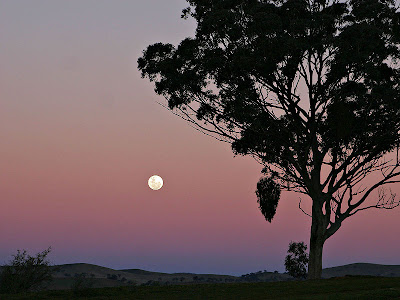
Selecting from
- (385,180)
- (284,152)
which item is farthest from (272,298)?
(385,180)

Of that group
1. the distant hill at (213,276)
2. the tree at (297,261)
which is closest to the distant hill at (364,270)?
the distant hill at (213,276)

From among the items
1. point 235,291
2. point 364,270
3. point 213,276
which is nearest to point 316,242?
point 235,291

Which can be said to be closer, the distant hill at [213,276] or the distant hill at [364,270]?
the distant hill at [213,276]

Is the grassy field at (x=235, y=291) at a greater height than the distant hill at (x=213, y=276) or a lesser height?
lesser

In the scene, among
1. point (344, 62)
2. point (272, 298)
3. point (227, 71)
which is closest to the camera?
point (272, 298)

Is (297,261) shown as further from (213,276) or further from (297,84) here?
(213,276)

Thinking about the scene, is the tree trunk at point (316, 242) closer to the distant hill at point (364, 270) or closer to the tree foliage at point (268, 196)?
the tree foliage at point (268, 196)

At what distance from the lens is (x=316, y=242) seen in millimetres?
35938

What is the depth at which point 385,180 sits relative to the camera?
37.7 meters

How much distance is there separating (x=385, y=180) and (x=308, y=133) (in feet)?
19.3

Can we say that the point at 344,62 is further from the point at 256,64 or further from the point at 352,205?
the point at 352,205

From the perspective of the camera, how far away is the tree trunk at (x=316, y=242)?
1398 inches

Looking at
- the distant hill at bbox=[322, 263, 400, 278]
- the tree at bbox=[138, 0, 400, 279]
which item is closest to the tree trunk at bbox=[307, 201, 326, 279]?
the tree at bbox=[138, 0, 400, 279]

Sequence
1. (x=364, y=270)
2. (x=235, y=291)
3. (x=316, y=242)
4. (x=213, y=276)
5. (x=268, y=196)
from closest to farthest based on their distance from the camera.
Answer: (x=235, y=291), (x=316, y=242), (x=268, y=196), (x=364, y=270), (x=213, y=276)
